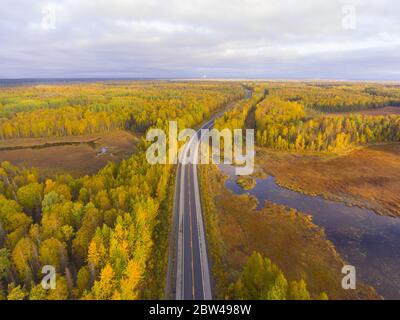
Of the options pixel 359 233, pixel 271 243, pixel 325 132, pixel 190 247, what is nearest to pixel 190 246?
pixel 190 247

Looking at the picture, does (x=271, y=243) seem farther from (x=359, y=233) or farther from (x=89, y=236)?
(x=89, y=236)

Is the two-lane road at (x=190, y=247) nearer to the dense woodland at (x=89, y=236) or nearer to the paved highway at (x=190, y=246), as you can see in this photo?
the paved highway at (x=190, y=246)

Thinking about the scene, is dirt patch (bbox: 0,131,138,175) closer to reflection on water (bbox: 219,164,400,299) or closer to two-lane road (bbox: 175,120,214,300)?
two-lane road (bbox: 175,120,214,300)

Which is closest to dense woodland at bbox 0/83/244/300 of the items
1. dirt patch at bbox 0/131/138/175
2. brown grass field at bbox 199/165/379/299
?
brown grass field at bbox 199/165/379/299

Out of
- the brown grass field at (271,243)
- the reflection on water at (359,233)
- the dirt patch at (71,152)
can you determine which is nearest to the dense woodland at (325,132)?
the reflection on water at (359,233)

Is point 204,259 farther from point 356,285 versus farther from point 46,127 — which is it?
point 46,127

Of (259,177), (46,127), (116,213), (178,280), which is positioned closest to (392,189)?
(259,177)
